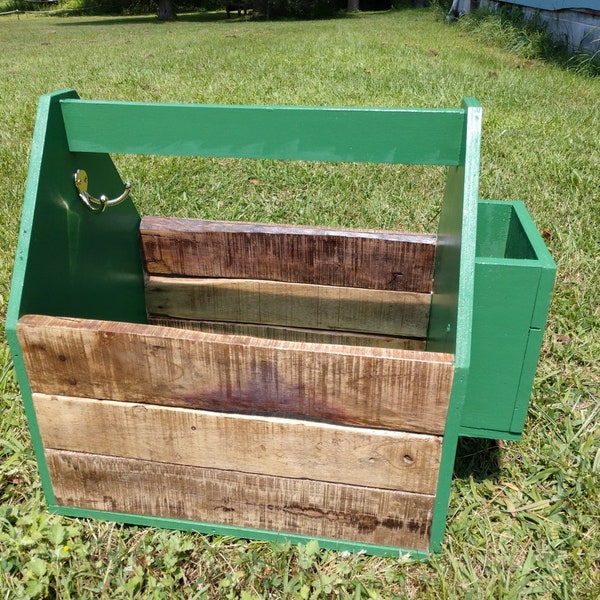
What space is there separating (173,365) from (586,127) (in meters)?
4.46

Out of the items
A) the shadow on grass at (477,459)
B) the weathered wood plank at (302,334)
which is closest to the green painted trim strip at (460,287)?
the shadow on grass at (477,459)

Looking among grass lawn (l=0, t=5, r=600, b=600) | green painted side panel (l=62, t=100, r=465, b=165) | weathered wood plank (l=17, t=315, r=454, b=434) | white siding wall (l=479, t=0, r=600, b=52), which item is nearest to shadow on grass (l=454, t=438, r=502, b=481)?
grass lawn (l=0, t=5, r=600, b=600)

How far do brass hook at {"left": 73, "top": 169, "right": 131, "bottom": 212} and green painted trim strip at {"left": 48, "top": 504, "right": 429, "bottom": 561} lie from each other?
852 mm

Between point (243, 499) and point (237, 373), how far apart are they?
15.4 inches

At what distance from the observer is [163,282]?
224 cm

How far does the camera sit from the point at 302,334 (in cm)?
224

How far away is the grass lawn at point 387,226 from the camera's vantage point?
1587 millimetres

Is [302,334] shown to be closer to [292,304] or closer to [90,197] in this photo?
[292,304]

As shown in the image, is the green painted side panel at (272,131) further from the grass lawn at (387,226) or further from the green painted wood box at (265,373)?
the grass lawn at (387,226)

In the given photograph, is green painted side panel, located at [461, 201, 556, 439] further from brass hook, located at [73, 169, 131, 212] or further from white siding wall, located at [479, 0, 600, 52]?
white siding wall, located at [479, 0, 600, 52]

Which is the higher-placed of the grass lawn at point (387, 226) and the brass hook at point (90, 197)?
the brass hook at point (90, 197)

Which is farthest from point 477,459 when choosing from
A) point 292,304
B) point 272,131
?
point 272,131

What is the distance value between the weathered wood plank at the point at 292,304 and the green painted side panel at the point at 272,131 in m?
0.62

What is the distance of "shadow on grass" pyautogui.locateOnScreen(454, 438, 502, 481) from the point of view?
1952 millimetres
